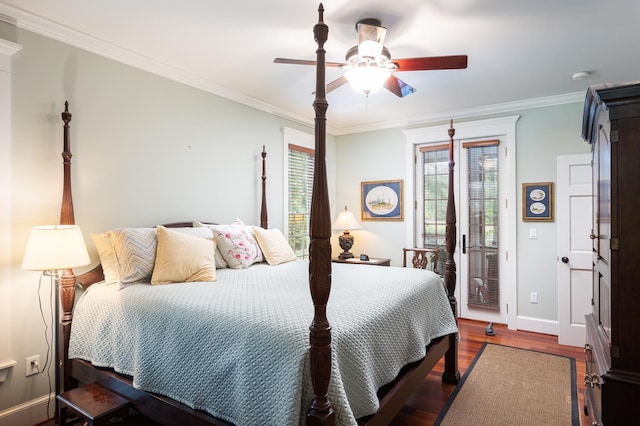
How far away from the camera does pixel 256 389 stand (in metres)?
1.48

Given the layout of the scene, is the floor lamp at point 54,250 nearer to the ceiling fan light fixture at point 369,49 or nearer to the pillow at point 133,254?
the pillow at point 133,254

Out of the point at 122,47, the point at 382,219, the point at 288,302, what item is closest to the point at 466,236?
the point at 382,219

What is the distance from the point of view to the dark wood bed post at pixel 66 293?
242cm

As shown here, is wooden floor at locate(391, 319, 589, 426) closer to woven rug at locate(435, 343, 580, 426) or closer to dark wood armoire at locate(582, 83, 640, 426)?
woven rug at locate(435, 343, 580, 426)

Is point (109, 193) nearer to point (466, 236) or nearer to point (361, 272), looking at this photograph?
point (361, 272)

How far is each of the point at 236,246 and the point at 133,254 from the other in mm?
874

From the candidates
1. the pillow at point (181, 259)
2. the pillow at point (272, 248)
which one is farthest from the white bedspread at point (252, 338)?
the pillow at point (272, 248)

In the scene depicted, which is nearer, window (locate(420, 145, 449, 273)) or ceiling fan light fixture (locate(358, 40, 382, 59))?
ceiling fan light fixture (locate(358, 40, 382, 59))

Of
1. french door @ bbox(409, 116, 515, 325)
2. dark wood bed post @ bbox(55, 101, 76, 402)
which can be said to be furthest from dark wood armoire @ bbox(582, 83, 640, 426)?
dark wood bed post @ bbox(55, 101, 76, 402)

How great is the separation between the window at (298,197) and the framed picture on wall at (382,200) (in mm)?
903

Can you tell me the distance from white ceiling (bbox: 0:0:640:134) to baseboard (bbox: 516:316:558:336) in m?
2.50

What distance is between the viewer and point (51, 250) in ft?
6.98

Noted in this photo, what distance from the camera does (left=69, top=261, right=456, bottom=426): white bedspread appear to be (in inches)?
57.7

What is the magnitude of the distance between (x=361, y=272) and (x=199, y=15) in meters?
2.16
